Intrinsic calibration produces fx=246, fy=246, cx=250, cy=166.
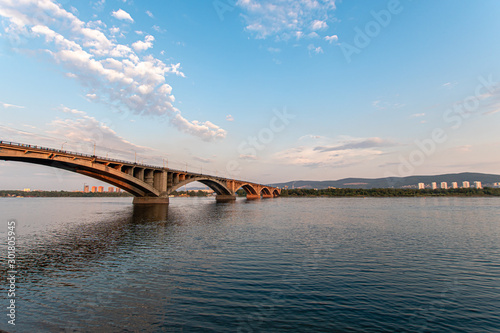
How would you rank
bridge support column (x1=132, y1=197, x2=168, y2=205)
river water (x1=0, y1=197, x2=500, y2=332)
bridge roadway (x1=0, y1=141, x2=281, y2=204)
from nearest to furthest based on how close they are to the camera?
river water (x1=0, y1=197, x2=500, y2=332), bridge roadway (x1=0, y1=141, x2=281, y2=204), bridge support column (x1=132, y1=197, x2=168, y2=205)

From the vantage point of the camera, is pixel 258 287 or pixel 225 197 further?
pixel 225 197

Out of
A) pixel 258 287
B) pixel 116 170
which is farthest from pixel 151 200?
pixel 258 287

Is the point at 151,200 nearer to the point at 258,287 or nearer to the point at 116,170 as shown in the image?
the point at 116,170

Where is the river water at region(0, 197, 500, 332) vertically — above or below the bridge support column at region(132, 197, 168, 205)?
below

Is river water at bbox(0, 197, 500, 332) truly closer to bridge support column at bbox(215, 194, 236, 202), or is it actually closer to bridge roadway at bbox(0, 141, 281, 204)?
bridge roadway at bbox(0, 141, 281, 204)

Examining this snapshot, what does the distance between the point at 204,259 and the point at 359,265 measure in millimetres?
9208

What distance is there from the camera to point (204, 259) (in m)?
15.5

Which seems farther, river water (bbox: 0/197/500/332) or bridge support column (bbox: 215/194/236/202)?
bridge support column (bbox: 215/194/236/202)

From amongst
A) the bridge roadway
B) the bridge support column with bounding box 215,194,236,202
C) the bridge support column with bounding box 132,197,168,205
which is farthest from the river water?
the bridge support column with bounding box 215,194,236,202

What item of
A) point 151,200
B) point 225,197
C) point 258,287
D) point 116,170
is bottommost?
point 258,287

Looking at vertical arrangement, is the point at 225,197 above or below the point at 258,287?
above

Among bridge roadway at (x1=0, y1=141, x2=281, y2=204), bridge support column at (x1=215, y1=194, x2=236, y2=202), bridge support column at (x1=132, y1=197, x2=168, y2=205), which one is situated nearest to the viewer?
bridge roadway at (x1=0, y1=141, x2=281, y2=204)

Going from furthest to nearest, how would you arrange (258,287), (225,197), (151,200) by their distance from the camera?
(225,197)
(151,200)
(258,287)

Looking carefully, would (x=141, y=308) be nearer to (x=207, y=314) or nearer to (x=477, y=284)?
(x=207, y=314)
